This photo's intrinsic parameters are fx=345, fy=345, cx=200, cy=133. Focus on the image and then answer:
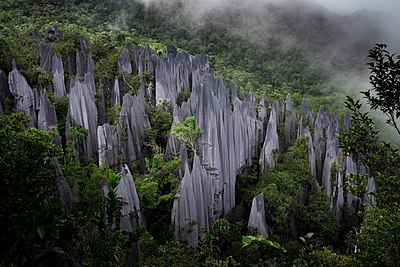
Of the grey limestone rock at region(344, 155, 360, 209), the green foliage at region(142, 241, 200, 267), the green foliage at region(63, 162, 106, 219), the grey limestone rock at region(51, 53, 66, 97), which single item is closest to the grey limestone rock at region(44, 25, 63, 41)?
the grey limestone rock at region(51, 53, 66, 97)

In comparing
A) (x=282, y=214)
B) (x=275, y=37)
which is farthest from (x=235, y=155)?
(x=275, y=37)

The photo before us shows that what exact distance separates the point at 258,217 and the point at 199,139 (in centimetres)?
473

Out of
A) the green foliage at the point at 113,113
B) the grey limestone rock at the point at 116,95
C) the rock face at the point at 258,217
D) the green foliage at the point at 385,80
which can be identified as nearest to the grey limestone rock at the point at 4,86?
the green foliage at the point at 113,113

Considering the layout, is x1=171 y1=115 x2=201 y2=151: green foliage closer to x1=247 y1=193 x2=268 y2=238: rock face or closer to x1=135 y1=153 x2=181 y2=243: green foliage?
x1=135 y1=153 x2=181 y2=243: green foliage

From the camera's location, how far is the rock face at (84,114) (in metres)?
18.5

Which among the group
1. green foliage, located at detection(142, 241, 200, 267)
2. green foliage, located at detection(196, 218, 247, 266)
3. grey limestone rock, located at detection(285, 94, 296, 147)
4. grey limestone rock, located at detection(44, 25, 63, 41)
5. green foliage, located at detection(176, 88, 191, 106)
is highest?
grey limestone rock, located at detection(44, 25, 63, 41)

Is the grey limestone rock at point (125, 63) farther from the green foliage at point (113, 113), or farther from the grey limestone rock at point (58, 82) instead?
the green foliage at point (113, 113)

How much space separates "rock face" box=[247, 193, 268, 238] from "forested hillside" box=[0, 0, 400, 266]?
2.1 inches

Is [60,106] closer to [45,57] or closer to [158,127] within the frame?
[45,57]

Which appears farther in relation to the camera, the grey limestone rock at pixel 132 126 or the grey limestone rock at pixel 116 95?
the grey limestone rock at pixel 116 95

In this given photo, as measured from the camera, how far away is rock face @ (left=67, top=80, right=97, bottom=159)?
60.8ft

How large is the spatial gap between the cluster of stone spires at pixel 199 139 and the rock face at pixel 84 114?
0.17ft

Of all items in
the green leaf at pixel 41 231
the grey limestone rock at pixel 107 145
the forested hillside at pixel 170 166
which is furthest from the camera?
the grey limestone rock at pixel 107 145

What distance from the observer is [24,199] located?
22.9 feet
